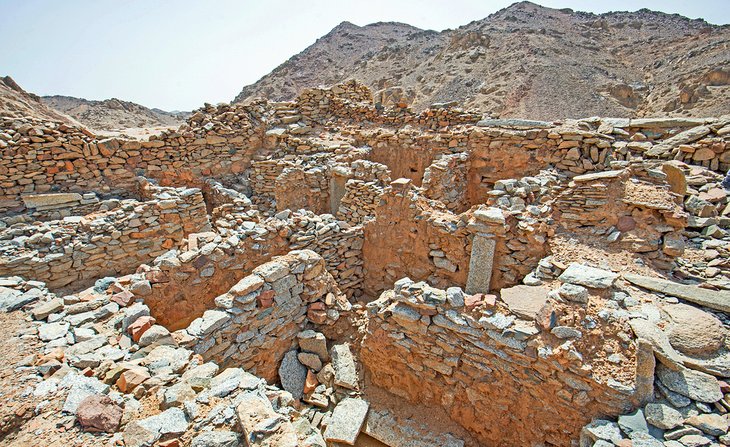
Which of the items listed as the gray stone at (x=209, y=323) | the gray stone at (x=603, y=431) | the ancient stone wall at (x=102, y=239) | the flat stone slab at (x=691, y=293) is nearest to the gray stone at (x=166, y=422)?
the gray stone at (x=209, y=323)

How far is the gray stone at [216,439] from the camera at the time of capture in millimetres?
2760

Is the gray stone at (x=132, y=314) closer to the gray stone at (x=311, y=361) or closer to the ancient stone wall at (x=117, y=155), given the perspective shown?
the gray stone at (x=311, y=361)

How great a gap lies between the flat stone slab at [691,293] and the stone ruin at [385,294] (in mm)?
23

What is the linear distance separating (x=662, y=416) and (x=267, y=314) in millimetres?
4733

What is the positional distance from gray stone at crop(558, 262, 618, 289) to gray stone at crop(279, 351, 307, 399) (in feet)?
13.3

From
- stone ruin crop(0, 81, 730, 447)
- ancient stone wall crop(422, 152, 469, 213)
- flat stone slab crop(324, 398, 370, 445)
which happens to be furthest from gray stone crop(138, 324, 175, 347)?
ancient stone wall crop(422, 152, 469, 213)

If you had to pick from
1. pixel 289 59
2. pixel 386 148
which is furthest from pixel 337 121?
pixel 289 59

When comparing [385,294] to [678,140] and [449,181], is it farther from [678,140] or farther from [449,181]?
[678,140]

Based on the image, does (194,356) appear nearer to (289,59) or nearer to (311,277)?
(311,277)

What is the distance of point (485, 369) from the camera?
4.46 meters

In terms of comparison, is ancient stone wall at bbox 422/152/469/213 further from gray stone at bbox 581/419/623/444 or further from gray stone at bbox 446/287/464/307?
gray stone at bbox 581/419/623/444

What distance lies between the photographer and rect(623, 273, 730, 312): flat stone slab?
4340mm

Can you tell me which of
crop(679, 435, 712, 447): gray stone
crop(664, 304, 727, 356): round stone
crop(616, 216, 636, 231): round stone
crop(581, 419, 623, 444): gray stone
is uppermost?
crop(616, 216, 636, 231): round stone

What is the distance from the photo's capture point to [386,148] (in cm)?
1098
